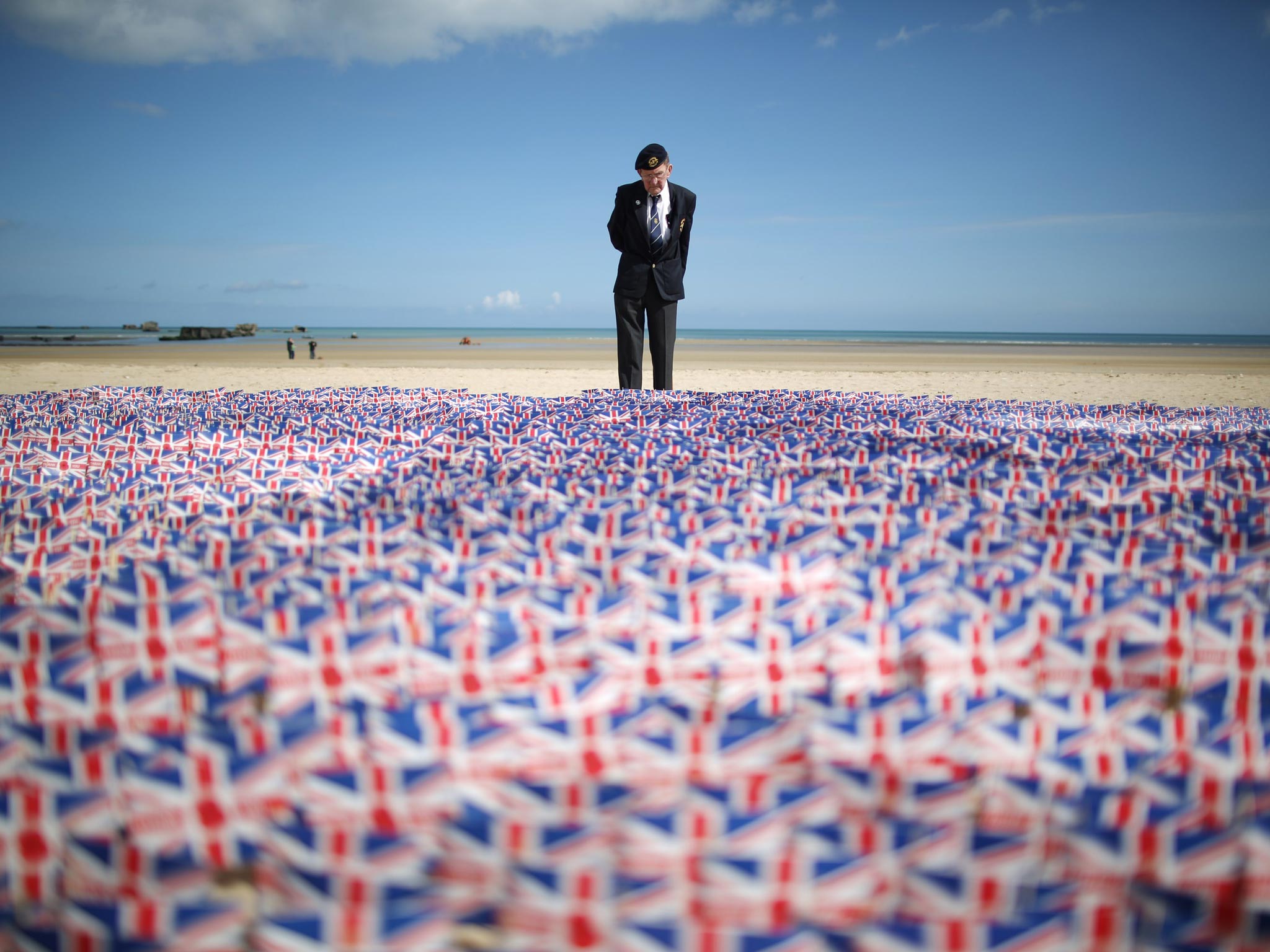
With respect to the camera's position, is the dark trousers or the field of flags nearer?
the field of flags

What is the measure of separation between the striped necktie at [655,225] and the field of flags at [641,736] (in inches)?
96.5

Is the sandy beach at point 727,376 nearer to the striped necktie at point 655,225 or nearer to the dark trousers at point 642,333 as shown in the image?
the dark trousers at point 642,333

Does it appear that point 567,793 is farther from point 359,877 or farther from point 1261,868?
point 1261,868

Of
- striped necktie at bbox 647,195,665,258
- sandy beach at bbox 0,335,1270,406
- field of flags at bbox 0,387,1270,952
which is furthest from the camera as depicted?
sandy beach at bbox 0,335,1270,406

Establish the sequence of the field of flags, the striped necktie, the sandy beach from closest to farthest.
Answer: the field of flags
the striped necktie
the sandy beach

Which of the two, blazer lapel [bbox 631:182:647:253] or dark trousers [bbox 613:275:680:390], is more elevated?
blazer lapel [bbox 631:182:647:253]

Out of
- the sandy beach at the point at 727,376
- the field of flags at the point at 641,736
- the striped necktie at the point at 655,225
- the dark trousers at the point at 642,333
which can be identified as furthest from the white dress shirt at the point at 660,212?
the field of flags at the point at 641,736

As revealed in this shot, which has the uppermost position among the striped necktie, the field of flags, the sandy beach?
the striped necktie

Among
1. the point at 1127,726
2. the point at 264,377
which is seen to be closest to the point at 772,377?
the point at 264,377

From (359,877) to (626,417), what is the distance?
132 centimetres

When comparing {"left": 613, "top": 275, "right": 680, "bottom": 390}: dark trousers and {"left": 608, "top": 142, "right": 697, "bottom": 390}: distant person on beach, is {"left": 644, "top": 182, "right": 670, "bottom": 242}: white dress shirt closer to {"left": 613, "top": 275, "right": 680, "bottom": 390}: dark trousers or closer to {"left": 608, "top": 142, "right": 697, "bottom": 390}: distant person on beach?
{"left": 608, "top": 142, "right": 697, "bottom": 390}: distant person on beach

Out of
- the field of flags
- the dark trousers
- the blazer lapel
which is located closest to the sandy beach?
the dark trousers

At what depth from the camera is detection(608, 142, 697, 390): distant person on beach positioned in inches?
118

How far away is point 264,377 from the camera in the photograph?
207 inches
